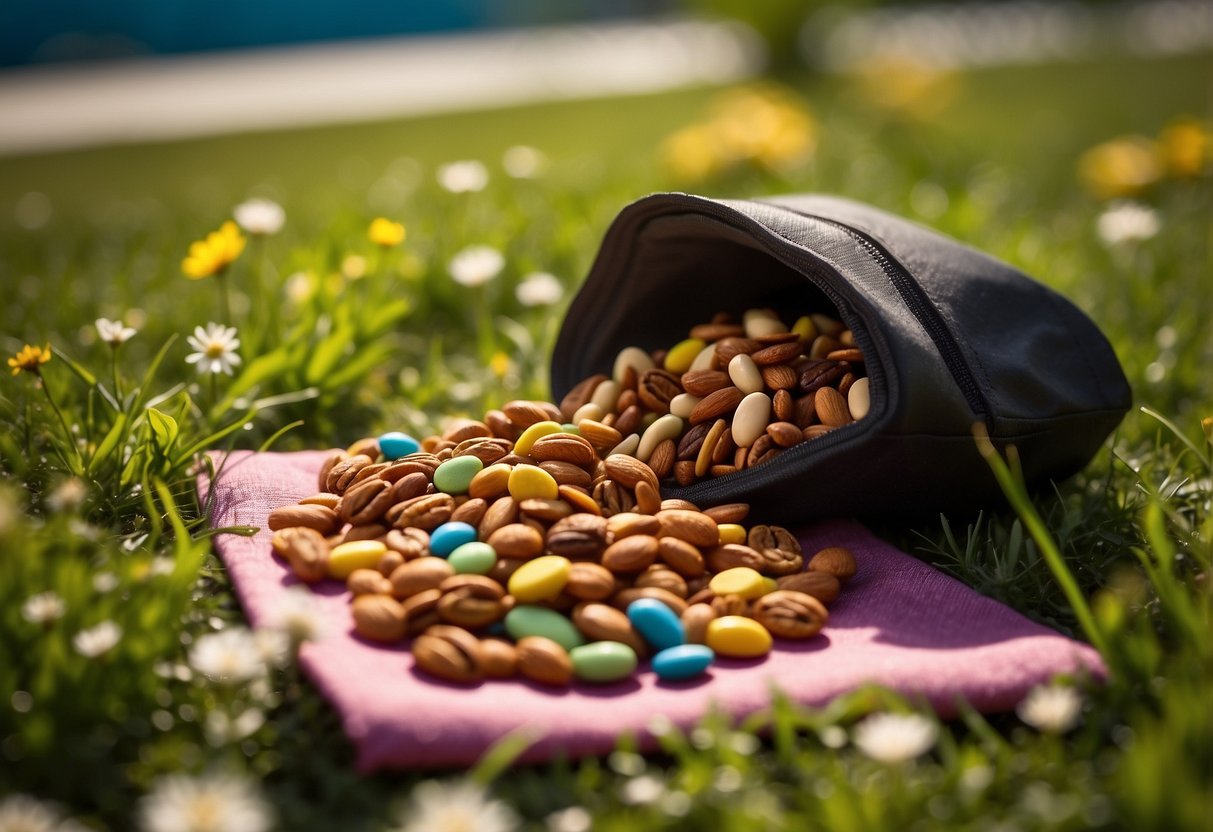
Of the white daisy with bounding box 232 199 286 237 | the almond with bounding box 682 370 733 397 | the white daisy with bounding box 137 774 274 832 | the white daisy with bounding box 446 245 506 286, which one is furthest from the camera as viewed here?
the white daisy with bounding box 446 245 506 286

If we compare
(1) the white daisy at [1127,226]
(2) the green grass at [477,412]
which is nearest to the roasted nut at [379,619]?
(2) the green grass at [477,412]

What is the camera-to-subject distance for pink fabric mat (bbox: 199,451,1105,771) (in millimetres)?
1182

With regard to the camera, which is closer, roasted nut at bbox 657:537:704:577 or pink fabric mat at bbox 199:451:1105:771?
pink fabric mat at bbox 199:451:1105:771

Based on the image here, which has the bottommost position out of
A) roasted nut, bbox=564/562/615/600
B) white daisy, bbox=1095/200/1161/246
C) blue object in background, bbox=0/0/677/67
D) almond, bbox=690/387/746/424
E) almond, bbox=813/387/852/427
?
roasted nut, bbox=564/562/615/600

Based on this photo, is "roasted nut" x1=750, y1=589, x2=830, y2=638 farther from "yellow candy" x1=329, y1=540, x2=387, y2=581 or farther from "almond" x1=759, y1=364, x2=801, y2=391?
"yellow candy" x1=329, y1=540, x2=387, y2=581

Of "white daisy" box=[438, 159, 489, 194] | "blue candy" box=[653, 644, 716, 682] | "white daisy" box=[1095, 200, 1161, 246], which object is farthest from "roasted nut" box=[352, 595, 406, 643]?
"white daisy" box=[1095, 200, 1161, 246]

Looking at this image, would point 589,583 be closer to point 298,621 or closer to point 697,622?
point 697,622

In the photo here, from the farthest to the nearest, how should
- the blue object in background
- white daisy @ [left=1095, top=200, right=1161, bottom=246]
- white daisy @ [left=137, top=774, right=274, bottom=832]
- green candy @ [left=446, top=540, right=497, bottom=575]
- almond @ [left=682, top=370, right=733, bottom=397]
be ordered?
the blue object in background < white daisy @ [left=1095, top=200, right=1161, bottom=246] < almond @ [left=682, top=370, right=733, bottom=397] < green candy @ [left=446, top=540, right=497, bottom=575] < white daisy @ [left=137, top=774, right=274, bottom=832]

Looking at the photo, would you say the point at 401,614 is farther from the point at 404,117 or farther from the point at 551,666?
the point at 404,117

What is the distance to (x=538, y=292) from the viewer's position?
258 cm

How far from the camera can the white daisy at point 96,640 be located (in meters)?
1.20

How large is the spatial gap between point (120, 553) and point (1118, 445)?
1.68 meters

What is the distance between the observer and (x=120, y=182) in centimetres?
523

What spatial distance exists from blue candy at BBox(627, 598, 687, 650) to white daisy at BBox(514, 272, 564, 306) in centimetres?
131
